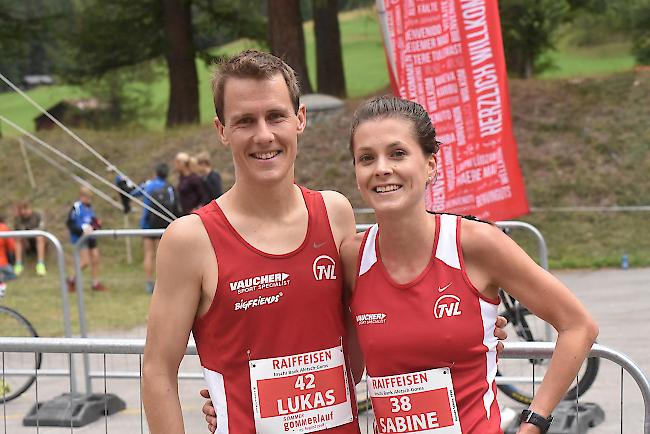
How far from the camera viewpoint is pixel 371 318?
3.01m

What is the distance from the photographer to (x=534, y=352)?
384cm

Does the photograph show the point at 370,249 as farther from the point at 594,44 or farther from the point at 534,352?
the point at 594,44

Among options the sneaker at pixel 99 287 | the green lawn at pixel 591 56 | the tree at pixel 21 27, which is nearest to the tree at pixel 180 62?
the tree at pixel 21 27

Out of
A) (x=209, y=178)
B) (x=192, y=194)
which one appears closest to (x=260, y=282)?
(x=192, y=194)

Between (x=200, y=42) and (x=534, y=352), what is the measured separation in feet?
84.9

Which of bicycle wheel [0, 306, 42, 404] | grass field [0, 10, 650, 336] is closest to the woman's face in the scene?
bicycle wheel [0, 306, 42, 404]

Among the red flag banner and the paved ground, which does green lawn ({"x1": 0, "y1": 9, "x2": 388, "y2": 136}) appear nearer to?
the paved ground

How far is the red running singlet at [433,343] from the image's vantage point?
9.69ft

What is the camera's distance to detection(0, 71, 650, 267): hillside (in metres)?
17.5

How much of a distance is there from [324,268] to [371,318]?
7.9 inches

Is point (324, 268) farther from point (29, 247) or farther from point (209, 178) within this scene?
point (29, 247)

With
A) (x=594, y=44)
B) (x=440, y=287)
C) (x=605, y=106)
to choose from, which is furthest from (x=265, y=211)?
(x=594, y=44)

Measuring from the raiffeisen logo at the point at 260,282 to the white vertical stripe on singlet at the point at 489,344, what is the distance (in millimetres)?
535

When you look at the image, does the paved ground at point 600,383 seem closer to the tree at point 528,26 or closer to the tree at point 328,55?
the tree at point 528,26
